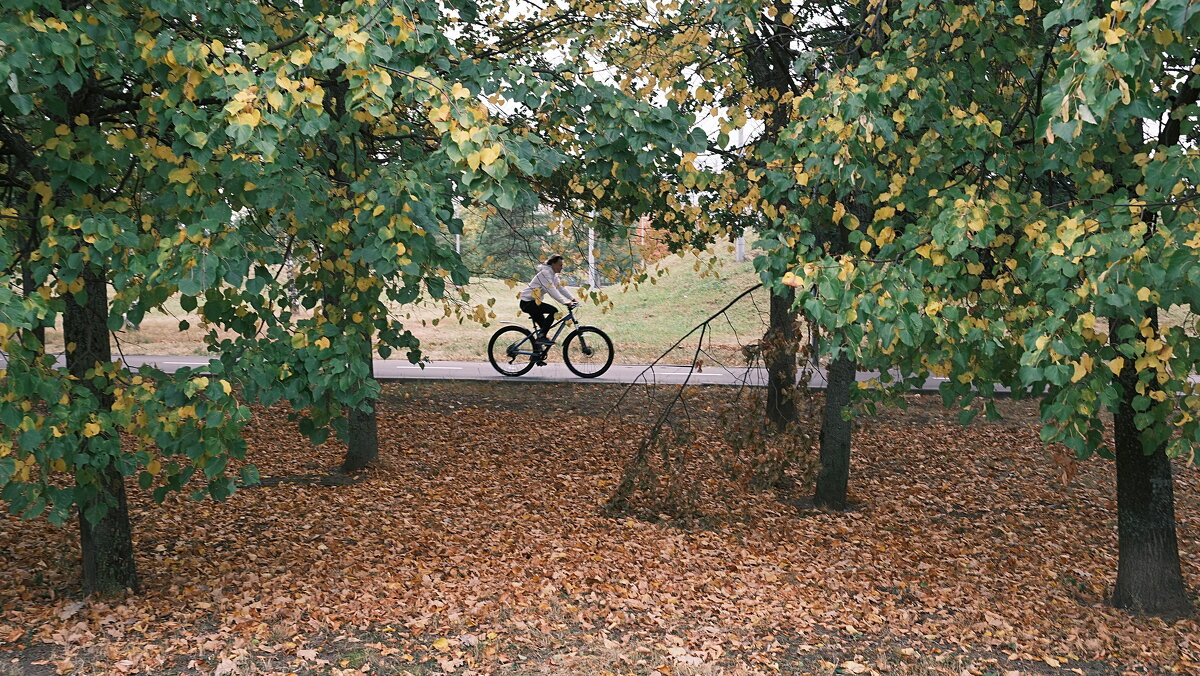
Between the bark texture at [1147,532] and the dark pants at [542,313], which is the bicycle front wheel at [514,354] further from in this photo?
the bark texture at [1147,532]

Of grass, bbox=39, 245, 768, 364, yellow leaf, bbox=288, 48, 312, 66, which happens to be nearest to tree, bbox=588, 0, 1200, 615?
yellow leaf, bbox=288, 48, 312, 66

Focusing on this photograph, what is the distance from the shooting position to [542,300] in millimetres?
11195

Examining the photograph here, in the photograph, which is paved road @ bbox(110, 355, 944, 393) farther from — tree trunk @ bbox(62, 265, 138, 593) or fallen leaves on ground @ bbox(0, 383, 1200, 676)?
tree trunk @ bbox(62, 265, 138, 593)

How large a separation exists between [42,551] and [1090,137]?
6236 mm

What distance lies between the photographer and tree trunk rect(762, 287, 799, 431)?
292 inches

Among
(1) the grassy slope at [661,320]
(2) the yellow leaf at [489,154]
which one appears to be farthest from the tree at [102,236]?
(1) the grassy slope at [661,320]

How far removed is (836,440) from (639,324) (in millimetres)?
16543

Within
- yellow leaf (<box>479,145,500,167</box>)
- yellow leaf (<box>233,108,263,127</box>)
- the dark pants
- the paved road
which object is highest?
yellow leaf (<box>233,108,263,127</box>)

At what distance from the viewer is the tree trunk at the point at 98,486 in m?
4.48

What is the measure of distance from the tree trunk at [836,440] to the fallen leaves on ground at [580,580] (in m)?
0.21

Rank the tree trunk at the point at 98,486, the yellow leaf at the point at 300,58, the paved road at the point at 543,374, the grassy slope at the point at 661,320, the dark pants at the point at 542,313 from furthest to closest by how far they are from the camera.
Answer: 1. the grassy slope at the point at 661,320
2. the paved road at the point at 543,374
3. the dark pants at the point at 542,313
4. the tree trunk at the point at 98,486
5. the yellow leaf at the point at 300,58

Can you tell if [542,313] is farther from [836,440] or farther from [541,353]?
[836,440]

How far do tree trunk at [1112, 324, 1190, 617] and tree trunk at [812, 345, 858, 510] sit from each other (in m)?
2.00

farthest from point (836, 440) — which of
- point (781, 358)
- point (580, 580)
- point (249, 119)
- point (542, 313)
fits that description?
point (542, 313)
